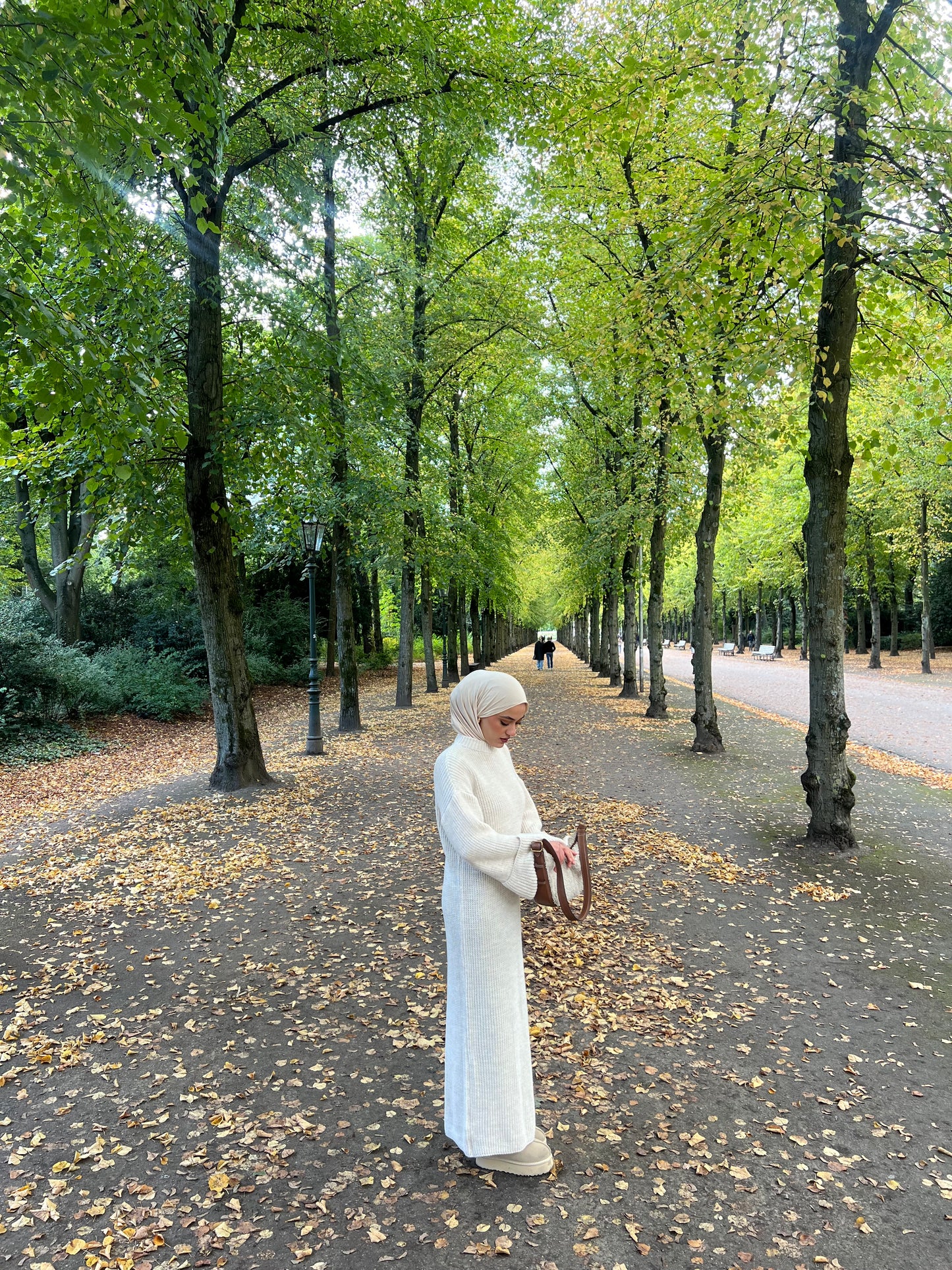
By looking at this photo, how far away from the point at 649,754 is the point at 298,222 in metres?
10.5

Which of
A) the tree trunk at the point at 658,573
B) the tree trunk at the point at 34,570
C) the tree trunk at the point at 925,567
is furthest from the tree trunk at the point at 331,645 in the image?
the tree trunk at the point at 925,567

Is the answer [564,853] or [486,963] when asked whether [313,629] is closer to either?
[486,963]

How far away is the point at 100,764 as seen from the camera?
1245 cm

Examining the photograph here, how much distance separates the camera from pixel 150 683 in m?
17.4

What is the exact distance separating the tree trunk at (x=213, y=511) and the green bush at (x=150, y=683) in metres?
8.25

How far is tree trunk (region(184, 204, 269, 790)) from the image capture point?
8688mm

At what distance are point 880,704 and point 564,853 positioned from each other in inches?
→ 766

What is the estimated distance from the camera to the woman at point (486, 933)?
2.77 m

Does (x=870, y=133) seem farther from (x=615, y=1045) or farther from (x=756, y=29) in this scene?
(x=615, y=1045)

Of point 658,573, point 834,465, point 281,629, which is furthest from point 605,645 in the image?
point 834,465

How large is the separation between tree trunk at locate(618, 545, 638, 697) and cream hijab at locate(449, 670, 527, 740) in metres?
17.7

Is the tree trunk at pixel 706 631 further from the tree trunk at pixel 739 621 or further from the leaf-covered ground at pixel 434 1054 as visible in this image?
the tree trunk at pixel 739 621

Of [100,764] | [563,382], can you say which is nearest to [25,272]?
[100,764]

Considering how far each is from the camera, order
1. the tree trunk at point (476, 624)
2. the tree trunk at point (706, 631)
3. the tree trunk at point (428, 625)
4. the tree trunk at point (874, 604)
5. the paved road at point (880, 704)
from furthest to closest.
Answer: the tree trunk at point (874, 604) → the tree trunk at point (476, 624) → the tree trunk at point (428, 625) → the paved road at point (880, 704) → the tree trunk at point (706, 631)
